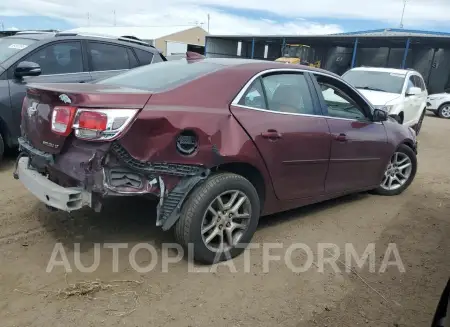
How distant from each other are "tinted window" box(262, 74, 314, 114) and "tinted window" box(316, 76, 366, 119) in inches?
10.6

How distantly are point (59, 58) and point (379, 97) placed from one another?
253 inches

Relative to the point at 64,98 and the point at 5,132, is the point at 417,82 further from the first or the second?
the point at 64,98

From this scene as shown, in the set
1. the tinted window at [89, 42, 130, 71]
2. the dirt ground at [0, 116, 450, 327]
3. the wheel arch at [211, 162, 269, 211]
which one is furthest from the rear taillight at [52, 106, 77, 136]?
the tinted window at [89, 42, 130, 71]

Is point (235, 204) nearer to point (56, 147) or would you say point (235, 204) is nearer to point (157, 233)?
point (157, 233)

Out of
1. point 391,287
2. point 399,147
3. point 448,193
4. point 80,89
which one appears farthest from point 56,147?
point 448,193

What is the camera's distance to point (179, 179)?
302 centimetres

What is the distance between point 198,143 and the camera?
3.02 meters

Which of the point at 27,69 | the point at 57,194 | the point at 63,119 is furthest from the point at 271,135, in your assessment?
the point at 27,69

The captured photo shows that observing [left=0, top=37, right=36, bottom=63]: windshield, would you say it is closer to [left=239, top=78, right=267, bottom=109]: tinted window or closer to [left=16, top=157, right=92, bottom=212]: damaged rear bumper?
[left=16, top=157, right=92, bottom=212]: damaged rear bumper

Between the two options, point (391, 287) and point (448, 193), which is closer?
point (391, 287)

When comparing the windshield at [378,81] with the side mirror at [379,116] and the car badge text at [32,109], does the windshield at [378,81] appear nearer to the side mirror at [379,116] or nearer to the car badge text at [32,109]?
the side mirror at [379,116]

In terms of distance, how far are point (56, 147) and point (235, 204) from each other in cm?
147

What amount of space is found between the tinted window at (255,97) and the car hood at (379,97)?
18.4ft

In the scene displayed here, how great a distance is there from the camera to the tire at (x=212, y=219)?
10.0 ft
